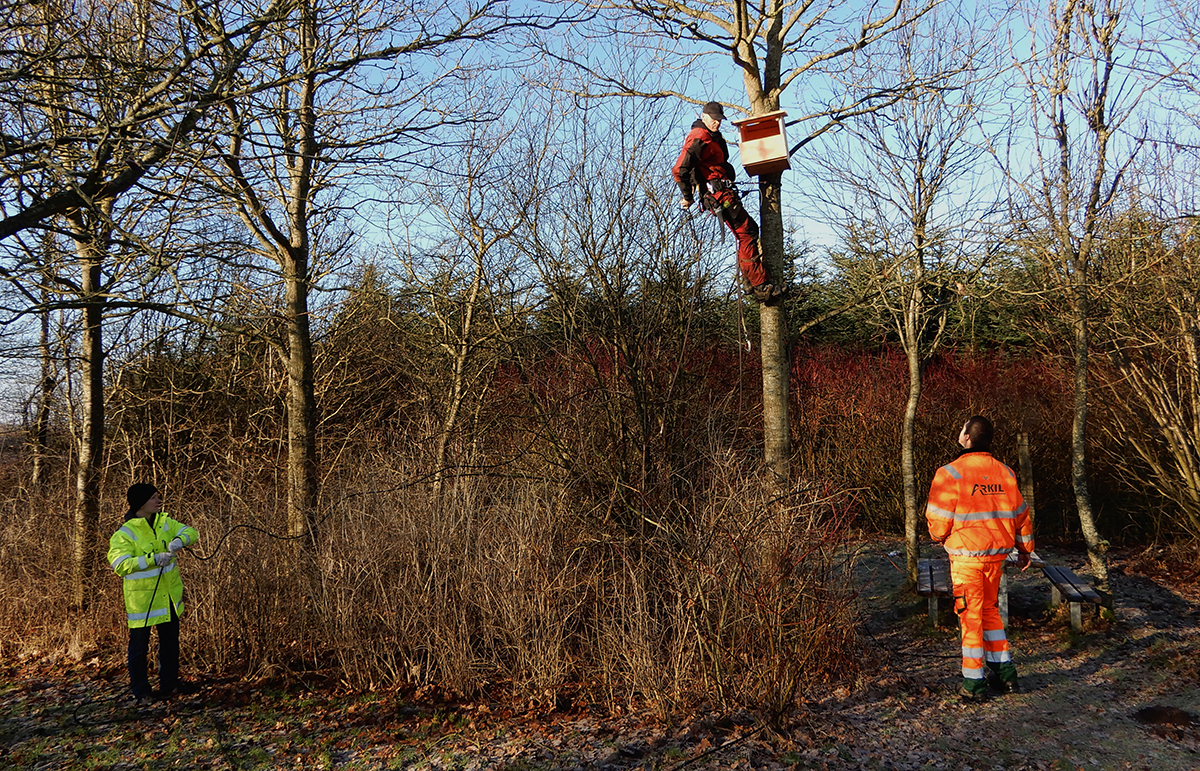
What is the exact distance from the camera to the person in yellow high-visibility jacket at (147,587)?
5.07 meters

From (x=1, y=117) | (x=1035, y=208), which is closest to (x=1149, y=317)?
(x=1035, y=208)

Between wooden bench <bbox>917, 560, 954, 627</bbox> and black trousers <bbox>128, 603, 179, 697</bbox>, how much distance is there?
5.50m

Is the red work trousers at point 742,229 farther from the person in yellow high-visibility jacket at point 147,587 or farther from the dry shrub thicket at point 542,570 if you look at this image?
the person in yellow high-visibility jacket at point 147,587

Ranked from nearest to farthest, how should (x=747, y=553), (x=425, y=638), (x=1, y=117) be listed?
(x=747, y=553)
(x=1, y=117)
(x=425, y=638)

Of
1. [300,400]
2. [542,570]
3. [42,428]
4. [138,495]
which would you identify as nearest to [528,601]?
[542,570]

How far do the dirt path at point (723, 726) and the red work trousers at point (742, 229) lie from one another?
9.08ft

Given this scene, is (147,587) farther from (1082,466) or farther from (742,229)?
(1082,466)

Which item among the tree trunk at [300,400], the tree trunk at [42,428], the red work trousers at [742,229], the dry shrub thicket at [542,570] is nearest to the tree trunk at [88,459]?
the dry shrub thicket at [542,570]

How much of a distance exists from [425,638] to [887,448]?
643 centimetres

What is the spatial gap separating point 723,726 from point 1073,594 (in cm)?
315

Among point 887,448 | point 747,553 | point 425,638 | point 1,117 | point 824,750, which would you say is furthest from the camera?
point 887,448

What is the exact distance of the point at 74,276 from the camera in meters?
7.00

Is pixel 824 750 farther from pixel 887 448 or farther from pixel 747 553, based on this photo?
pixel 887 448

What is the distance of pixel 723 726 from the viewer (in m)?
4.14
